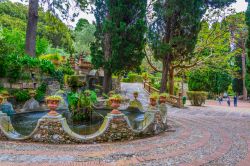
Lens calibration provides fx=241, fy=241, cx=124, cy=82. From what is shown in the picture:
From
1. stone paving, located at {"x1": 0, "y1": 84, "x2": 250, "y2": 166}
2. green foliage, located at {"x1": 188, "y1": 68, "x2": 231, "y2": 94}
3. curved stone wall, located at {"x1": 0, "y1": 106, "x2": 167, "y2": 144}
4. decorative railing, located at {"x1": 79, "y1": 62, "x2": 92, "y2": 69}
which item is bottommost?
stone paving, located at {"x1": 0, "y1": 84, "x2": 250, "y2": 166}

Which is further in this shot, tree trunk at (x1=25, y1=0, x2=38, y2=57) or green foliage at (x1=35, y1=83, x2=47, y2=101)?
tree trunk at (x1=25, y1=0, x2=38, y2=57)

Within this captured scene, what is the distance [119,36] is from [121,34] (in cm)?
25

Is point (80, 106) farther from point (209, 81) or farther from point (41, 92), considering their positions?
point (209, 81)

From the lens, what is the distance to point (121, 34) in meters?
14.4

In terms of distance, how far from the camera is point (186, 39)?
573 inches

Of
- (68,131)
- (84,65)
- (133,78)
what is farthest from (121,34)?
(133,78)

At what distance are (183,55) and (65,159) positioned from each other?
11811 millimetres

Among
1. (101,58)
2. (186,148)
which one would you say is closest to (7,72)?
(101,58)

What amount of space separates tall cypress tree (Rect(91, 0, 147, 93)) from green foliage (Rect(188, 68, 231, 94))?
652 inches

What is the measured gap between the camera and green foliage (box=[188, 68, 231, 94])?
3194 cm

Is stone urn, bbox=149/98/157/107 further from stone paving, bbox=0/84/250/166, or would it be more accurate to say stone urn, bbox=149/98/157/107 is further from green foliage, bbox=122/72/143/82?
green foliage, bbox=122/72/143/82

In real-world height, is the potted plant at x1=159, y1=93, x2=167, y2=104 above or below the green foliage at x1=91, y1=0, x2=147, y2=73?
below

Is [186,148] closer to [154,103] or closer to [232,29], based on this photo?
[154,103]

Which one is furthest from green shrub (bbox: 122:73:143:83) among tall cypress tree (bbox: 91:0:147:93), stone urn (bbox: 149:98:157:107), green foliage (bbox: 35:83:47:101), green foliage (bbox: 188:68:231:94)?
stone urn (bbox: 149:98:157:107)
